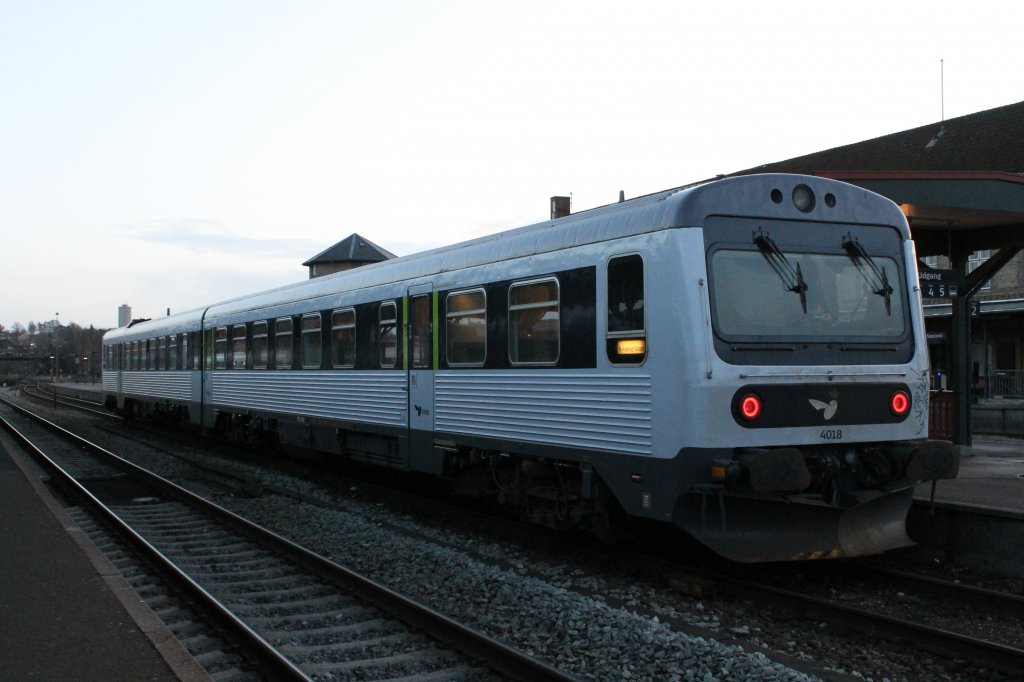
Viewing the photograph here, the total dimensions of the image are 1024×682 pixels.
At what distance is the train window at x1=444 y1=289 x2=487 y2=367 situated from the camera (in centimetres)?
980

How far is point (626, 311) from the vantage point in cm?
775

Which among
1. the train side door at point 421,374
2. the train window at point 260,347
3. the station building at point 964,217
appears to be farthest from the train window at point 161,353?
the station building at point 964,217

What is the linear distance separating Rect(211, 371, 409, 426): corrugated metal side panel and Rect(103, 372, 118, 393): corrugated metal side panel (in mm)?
13345


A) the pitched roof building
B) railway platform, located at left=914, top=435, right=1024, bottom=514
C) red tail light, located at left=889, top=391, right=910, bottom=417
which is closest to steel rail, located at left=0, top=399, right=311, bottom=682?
red tail light, located at left=889, top=391, right=910, bottom=417

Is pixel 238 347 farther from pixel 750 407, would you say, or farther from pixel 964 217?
pixel 750 407

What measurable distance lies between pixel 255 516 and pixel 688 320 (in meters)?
6.86

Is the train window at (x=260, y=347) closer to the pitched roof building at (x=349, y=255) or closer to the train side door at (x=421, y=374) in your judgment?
the train side door at (x=421, y=374)

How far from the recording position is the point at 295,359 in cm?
1506

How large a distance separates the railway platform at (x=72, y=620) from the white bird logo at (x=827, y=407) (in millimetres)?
4845

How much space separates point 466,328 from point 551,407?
1855mm

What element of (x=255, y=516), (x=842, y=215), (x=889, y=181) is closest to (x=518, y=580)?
(x=842, y=215)

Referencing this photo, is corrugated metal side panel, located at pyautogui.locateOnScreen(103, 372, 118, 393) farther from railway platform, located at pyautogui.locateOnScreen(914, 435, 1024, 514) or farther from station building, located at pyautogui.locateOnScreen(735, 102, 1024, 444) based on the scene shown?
railway platform, located at pyautogui.locateOnScreen(914, 435, 1024, 514)

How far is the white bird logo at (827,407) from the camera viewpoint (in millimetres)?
7410

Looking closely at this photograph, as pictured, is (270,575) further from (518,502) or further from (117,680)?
(117,680)
